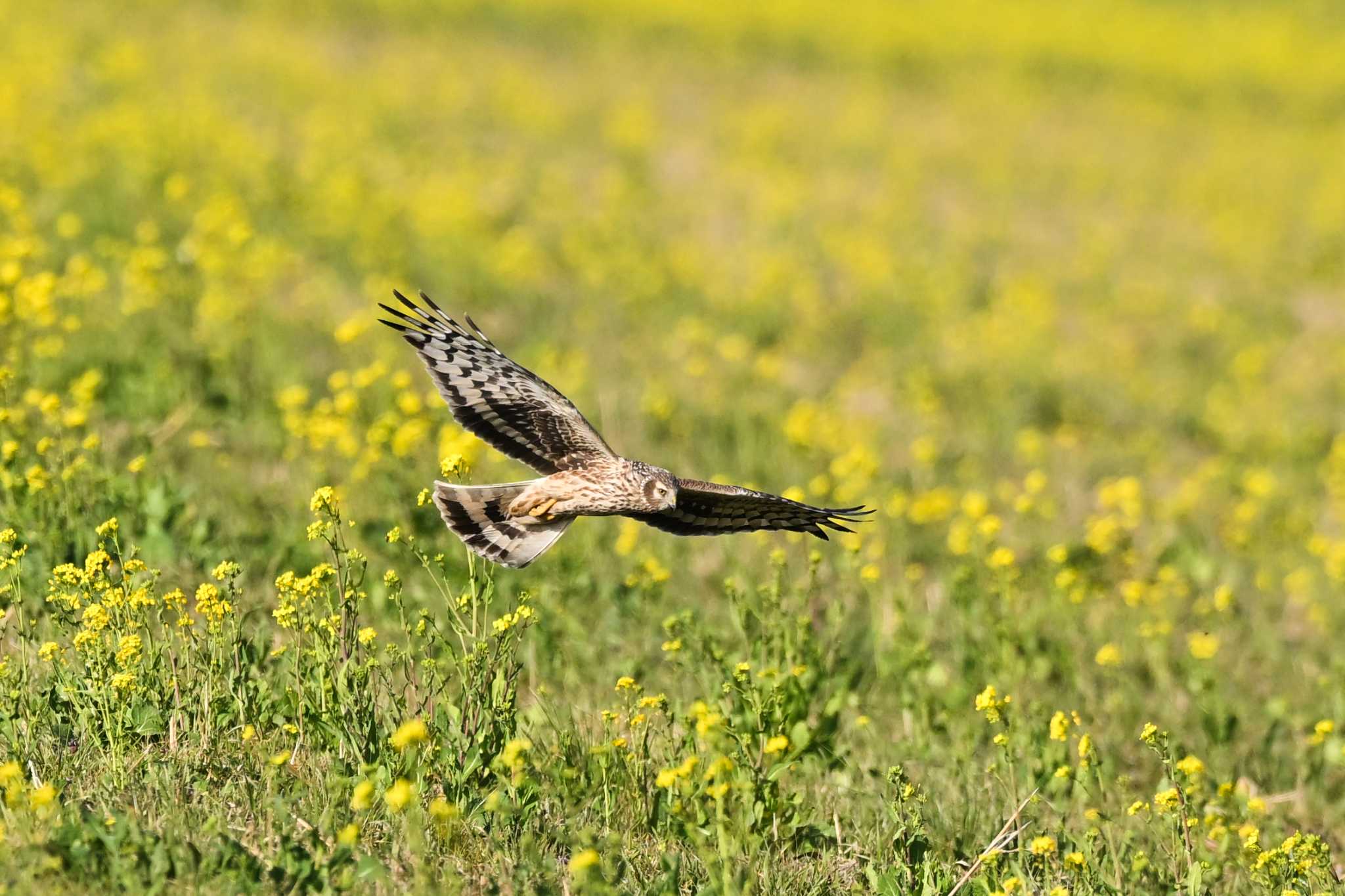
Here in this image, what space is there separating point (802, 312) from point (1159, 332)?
3998 millimetres

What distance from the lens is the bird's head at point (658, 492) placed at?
3956 millimetres

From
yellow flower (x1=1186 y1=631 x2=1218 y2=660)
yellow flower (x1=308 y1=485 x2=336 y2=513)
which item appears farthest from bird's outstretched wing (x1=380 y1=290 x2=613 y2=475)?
yellow flower (x1=1186 y1=631 x2=1218 y2=660)

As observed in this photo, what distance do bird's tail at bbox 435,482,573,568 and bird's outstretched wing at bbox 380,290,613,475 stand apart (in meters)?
0.17

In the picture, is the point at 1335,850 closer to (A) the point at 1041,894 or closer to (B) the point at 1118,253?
(A) the point at 1041,894

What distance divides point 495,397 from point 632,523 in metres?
2.20

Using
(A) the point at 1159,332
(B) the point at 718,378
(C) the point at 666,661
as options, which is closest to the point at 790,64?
(A) the point at 1159,332

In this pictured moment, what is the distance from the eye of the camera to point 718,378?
9102mm

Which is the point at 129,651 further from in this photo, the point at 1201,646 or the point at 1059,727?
the point at 1201,646

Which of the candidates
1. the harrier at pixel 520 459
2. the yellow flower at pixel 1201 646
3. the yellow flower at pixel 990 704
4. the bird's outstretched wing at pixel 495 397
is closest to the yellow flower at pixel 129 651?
the harrier at pixel 520 459

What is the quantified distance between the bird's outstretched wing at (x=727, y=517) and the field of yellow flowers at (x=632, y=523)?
13.9 inches

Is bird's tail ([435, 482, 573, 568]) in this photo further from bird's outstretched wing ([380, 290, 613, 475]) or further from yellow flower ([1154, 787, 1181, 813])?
yellow flower ([1154, 787, 1181, 813])

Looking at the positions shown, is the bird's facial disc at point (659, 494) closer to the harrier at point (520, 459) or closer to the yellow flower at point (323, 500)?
the harrier at point (520, 459)

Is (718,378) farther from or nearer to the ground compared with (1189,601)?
farther from the ground

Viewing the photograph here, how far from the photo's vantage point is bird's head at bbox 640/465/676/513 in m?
3.96
